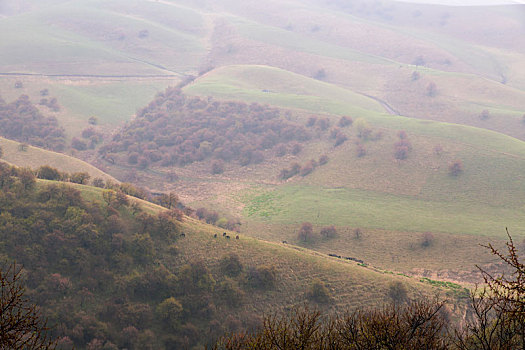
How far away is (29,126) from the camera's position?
94.6 metres

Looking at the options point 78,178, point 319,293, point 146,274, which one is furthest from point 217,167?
point 319,293

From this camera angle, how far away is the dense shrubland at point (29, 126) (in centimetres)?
9044

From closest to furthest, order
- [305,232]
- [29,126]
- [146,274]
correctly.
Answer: [146,274] → [305,232] → [29,126]

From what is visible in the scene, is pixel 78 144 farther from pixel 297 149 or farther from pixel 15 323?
pixel 15 323

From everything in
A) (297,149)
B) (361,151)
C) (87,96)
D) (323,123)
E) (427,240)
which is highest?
(323,123)

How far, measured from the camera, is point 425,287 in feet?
→ 124

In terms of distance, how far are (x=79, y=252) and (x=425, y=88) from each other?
138 meters

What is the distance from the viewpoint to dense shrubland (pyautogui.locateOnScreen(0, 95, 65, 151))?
9044 cm

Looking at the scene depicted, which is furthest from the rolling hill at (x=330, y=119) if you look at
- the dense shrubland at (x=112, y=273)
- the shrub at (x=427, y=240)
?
the dense shrubland at (x=112, y=273)

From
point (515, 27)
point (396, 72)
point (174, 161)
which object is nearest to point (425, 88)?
point (396, 72)

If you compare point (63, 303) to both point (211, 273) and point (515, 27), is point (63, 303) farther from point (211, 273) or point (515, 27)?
point (515, 27)

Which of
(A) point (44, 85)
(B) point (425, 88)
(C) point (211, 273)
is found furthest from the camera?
(B) point (425, 88)

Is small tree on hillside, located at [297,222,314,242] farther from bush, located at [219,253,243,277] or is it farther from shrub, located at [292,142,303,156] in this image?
shrub, located at [292,142,303,156]

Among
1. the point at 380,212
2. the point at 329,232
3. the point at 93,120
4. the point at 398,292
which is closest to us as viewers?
the point at 398,292
